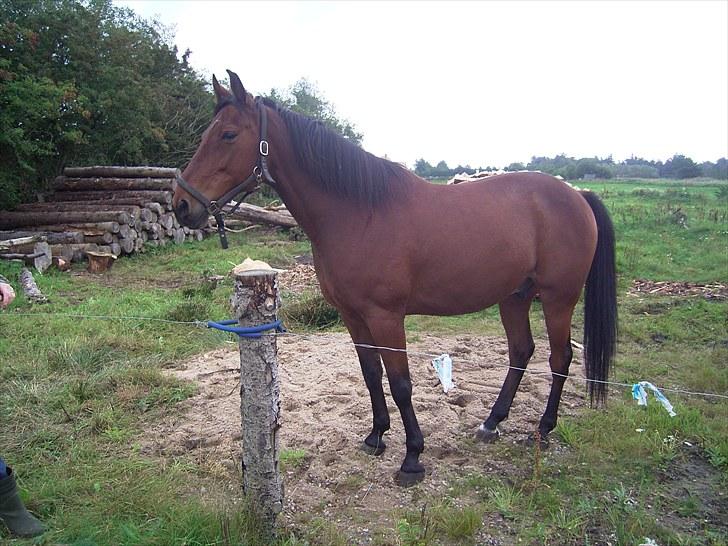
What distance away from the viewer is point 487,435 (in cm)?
344

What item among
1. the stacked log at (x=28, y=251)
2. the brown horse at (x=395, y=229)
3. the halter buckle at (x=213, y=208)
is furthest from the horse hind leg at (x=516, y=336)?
the stacked log at (x=28, y=251)

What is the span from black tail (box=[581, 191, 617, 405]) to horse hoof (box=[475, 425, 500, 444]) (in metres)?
0.80

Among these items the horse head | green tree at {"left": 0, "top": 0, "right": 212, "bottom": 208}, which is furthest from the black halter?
green tree at {"left": 0, "top": 0, "right": 212, "bottom": 208}

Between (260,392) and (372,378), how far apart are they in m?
1.10

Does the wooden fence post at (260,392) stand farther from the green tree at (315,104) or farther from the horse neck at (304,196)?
the green tree at (315,104)

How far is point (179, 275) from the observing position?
366 inches

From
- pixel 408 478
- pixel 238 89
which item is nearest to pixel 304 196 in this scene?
pixel 238 89

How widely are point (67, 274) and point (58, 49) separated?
347 inches

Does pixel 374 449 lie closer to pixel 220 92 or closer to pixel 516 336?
pixel 516 336

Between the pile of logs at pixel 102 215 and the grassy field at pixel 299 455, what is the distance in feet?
15.3

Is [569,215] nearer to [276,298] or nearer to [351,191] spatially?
[351,191]

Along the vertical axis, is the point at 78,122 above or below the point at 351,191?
above

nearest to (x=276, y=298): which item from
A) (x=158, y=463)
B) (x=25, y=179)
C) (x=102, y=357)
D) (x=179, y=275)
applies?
(x=158, y=463)

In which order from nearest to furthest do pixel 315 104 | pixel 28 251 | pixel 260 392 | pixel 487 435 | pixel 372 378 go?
pixel 260 392 < pixel 372 378 < pixel 487 435 < pixel 28 251 < pixel 315 104
